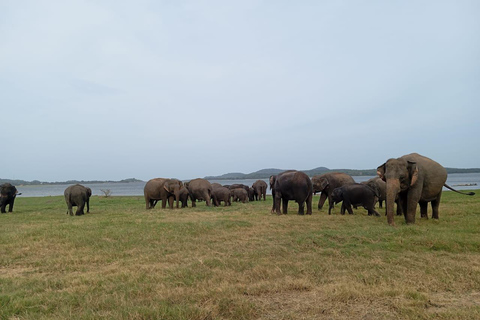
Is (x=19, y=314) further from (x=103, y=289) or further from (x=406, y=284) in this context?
(x=406, y=284)

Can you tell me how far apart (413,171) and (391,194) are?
128cm

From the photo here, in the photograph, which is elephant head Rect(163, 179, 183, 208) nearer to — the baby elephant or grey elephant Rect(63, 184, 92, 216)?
grey elephant Rect(63, 184, 92, 216)

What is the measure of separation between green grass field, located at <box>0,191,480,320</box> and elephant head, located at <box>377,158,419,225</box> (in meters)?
1.45

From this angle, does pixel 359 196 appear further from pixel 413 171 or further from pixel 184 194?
pixel 184 194

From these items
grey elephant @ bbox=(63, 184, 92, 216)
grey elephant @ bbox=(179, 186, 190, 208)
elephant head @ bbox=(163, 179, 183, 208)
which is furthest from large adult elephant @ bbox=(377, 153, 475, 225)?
grey elephant @ bbox=(63, 184, 92, 216)

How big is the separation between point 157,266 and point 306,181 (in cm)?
990

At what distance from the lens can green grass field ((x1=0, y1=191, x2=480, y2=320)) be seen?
14.1 feet

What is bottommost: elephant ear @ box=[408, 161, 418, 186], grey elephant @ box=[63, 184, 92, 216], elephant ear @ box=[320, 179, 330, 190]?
grey elephant @ box=[63, 184, 92, 216]

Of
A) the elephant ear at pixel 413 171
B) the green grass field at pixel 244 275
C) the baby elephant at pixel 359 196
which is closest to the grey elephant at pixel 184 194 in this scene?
the baby elephant at pixel 359 196

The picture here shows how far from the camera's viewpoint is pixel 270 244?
27.0 ft

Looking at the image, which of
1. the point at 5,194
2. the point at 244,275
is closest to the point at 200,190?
the point at 5,194

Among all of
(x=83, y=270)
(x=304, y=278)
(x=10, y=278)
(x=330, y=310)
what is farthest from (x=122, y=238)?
(x=330, y=310)

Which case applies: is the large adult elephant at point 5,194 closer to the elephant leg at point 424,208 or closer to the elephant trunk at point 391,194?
the elephant trunk at point 391,194

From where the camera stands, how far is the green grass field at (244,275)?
14.1 ft
